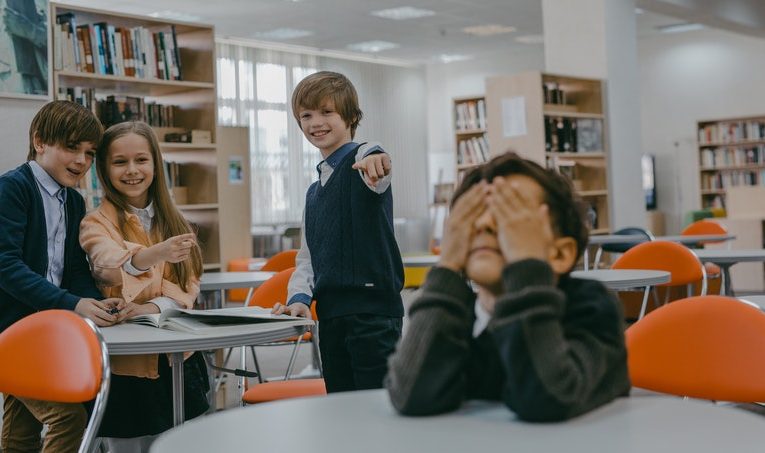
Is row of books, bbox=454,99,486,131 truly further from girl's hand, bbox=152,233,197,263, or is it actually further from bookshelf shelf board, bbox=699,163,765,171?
girl's hand, bbox=152,233,197,263

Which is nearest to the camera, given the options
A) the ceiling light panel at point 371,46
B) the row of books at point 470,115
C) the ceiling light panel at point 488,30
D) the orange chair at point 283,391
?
the orange chair at point 283,391

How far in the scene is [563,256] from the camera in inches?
48.5

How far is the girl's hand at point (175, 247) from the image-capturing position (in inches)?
85.2

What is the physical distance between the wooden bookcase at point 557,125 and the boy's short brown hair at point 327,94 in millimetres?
5210

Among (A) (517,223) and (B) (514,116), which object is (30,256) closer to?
(A) (517,223)

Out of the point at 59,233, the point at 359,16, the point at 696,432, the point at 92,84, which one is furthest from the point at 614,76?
the point at 696,432

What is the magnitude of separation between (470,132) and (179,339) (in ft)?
23.0

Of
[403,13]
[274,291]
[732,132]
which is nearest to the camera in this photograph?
[274,291]

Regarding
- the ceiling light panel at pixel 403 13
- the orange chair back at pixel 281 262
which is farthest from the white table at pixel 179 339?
the ceiling light panel at pixel 403 13

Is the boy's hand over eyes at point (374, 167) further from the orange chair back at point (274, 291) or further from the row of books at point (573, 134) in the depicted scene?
the row of books at point (573, 134)

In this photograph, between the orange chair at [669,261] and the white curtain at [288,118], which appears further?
the white curtain at [288,118]

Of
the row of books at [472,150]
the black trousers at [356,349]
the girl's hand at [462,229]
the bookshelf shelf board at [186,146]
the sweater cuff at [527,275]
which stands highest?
the row of books at [472,150]

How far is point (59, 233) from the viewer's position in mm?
2510

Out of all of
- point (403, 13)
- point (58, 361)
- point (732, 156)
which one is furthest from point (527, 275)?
point (732, 156)
